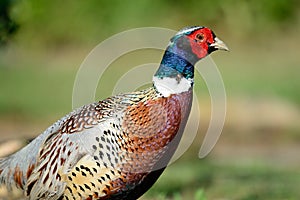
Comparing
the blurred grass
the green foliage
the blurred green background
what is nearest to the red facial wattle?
the blurred green background

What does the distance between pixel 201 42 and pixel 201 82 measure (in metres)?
13.8

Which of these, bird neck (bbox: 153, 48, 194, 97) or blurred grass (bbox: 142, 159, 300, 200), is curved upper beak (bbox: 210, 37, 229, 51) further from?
blurred grass (bbox: 142, 159, 300, 200)

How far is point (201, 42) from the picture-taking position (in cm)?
590

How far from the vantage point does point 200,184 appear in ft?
31.6

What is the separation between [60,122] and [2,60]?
17.1 m

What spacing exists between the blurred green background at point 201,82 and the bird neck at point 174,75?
1.59 meters

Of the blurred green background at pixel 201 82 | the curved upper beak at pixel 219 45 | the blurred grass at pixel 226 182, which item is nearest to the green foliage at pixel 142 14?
the blurred green background at pixel 201 82

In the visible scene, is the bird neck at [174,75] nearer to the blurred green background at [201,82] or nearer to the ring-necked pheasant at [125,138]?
the ring-necked pheasant at [125,138]

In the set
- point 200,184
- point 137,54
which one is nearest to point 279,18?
point 200,184

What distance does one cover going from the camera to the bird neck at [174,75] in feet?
19.2

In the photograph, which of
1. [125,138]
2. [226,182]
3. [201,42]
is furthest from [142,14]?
[125,138]

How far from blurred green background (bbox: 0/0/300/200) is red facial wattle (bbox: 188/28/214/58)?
166cm

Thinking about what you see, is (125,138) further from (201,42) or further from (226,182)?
(226,182)

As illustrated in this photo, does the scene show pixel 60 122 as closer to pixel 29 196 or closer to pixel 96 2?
pixel 29 196
